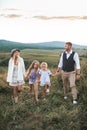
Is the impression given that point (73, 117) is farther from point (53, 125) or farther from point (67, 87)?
point (67, 87)

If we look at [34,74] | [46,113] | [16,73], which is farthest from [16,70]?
[46,113]

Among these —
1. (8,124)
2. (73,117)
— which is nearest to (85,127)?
(73,117)

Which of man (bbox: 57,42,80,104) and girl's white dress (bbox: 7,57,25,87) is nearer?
man (bbox: 57,42,80,104)

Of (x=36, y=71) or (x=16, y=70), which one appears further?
(x=36, y=71)

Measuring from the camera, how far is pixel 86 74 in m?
15.7

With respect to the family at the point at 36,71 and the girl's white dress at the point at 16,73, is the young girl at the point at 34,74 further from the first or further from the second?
the girl's white dress at the point at 16,73

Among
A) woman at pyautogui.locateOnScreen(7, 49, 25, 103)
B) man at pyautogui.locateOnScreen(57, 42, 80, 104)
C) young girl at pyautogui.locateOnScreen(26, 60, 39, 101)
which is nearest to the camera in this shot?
man at pyautogui.locateOnScreen(57, 42, 80, 104)

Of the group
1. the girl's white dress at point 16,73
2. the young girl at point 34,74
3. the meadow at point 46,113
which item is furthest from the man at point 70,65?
the girl's white dress at point 16,73

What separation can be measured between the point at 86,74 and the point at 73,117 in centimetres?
283

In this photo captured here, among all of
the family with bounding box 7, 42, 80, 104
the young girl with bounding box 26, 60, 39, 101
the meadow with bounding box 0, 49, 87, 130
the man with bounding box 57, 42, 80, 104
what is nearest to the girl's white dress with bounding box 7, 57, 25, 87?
the family with bounding box 7, 42, 80, 104

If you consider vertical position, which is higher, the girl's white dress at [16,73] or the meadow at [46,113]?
the girl's white dress at [16,73]

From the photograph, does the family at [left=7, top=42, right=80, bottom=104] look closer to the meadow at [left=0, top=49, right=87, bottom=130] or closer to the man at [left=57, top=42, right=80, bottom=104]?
the man at [left=57, top=42, right=80, bottom=104]

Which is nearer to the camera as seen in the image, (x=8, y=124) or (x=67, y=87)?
(x=8, y=124)

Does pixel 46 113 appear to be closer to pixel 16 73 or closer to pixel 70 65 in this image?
pixel 16 73
